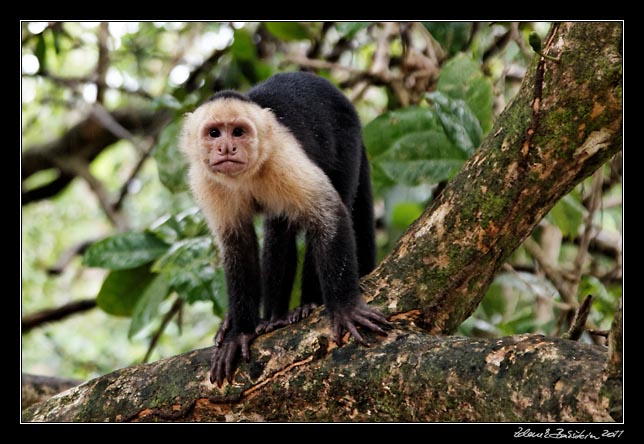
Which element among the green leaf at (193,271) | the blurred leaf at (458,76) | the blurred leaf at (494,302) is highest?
the blurred leaf at (458,76)

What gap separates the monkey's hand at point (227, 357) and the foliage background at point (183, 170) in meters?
0.89

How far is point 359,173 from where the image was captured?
11.2 feet

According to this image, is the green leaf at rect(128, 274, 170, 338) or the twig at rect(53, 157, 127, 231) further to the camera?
the twig at rect(53, 157, 127, 231)

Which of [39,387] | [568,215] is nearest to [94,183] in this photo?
[39,387]

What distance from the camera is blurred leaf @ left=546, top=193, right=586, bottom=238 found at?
341cm

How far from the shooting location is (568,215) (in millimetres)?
3453

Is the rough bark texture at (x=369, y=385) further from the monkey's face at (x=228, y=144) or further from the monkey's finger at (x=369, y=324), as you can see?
the monkey's face at (x=228, y=144)

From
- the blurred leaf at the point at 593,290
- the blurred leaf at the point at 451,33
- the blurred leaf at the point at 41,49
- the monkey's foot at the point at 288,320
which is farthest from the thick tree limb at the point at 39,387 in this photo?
the blurred leaf at the point at 593,290

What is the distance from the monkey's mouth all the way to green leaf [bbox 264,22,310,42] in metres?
1.80

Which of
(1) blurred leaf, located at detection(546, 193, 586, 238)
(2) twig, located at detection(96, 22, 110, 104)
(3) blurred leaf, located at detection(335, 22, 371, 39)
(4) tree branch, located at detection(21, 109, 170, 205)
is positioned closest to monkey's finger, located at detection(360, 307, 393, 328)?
(1) blurred leaf, located at detection(546, 193, 586, 238)

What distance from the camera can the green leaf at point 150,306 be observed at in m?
3.48

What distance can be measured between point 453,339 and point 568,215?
5.39 ft

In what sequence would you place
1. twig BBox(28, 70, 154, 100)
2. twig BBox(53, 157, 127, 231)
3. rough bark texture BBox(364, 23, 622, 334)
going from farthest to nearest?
1. twig BBox(53, 157, 127, 231)
2. twig BBox(28, 70, 154, 100)
3. rough bark texture BBox(364, 23, 622, 334)

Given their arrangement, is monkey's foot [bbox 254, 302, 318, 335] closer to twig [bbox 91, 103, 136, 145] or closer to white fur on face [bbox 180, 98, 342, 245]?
white fur on face [bbox 180, 98, 342, 245]
